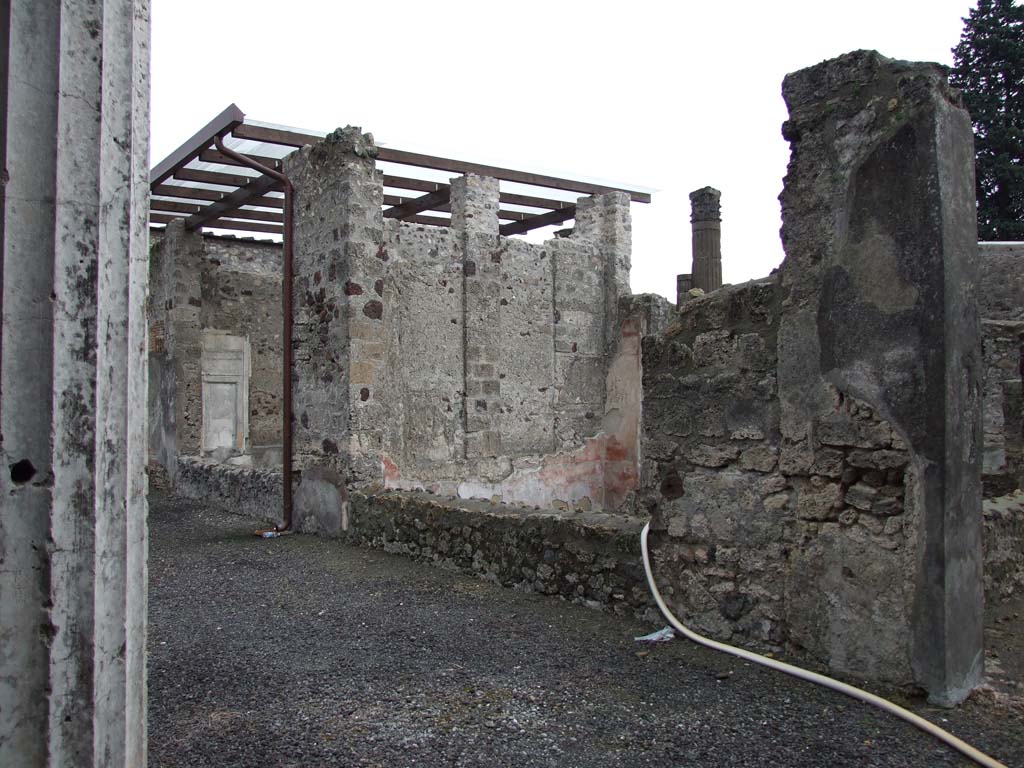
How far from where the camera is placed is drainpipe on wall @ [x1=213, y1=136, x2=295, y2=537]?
7.14 metres

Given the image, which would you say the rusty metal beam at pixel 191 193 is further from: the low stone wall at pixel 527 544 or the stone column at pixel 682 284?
the stone column at pixel 682 284

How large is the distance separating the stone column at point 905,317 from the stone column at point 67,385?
2.50 m

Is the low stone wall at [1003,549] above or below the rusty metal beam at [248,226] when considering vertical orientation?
below

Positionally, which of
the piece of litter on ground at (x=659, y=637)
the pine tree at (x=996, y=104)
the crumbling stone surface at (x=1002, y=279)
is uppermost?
the pine tree at (x=996, y=104)

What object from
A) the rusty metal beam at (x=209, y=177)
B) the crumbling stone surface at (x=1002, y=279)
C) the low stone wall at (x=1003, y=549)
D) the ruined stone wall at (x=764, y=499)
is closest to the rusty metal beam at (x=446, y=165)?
the rusty metal beam at (x=209, y=177)

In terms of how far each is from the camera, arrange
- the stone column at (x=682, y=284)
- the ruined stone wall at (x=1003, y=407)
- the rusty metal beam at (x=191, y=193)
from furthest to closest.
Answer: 1. the stone column at (x=682, y=284)
2. the rusty metal beam at (x=191, y=193)
3. the ruined stone wall at (x=1003, y=407)

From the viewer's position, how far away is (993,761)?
7.76ft

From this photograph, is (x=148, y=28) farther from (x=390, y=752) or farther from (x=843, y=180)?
(x=843, y=180)

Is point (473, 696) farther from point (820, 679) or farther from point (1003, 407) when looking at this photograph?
point (1003, 407)

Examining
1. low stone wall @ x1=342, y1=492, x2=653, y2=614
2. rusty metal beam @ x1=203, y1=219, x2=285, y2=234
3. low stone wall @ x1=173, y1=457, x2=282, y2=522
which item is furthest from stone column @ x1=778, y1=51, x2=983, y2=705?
rusty metal beam @ x1=203, y1=219, x2=285, y2=234

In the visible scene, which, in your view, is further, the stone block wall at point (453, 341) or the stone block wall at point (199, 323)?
the stone block wall at point (199, 323)

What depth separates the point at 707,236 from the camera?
1105 cm

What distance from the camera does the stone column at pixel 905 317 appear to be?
2807 mm

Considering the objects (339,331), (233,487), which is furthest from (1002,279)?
(233,487)
